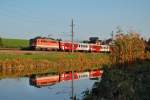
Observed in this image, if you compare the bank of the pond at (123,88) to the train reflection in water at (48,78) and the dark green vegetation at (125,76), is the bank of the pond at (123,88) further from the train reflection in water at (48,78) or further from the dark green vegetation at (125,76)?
the train reflection in water at (48,78)

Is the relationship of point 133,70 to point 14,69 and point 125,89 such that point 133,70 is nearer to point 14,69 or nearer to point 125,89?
point 125,89

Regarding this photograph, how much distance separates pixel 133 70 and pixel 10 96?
8.44 meters

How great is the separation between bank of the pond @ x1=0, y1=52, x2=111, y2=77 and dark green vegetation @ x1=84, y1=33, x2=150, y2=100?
12720mm

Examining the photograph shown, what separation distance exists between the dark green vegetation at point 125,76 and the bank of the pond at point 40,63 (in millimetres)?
12720

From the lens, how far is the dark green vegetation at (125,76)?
15521mm

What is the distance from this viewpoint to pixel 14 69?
48156 millimetres

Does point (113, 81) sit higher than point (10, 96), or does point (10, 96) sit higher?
point (113, 81)

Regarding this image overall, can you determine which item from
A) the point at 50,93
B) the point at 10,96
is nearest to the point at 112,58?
the point at 50,93

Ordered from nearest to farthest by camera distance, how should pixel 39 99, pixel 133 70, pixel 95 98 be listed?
pixel 95 98 → pixel 133 70 → pixel 39 99

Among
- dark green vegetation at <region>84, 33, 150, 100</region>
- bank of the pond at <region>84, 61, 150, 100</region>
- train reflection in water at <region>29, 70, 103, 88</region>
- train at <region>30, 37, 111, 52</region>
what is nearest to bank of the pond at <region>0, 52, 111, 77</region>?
train reflection in water at <region>29, 70, 103, 88</region>

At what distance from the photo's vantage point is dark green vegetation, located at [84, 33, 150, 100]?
15.5 meters

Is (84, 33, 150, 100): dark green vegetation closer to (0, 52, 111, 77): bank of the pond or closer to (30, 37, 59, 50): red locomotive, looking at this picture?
(0, 52, 111, 77): bank of the pond

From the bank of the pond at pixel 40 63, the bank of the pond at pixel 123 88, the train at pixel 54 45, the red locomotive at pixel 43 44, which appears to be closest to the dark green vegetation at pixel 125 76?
the bank of the pond at pixel 123 88

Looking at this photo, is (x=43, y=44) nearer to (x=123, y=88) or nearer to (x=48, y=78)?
(x=48, y=78)
